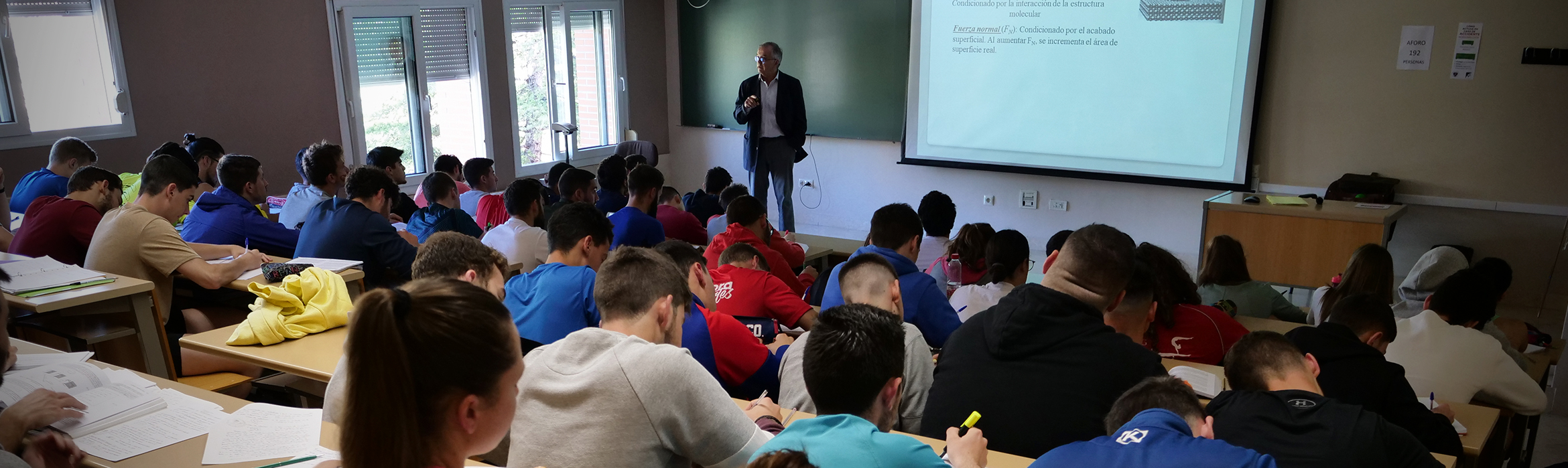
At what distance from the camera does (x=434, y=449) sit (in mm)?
1228

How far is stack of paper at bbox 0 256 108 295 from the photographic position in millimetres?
3311

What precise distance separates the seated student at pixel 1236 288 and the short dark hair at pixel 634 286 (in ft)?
8.06

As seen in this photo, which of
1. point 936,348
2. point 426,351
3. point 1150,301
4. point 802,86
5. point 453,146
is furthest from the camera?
point 802,86

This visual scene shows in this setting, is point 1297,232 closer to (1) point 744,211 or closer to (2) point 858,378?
(1) point 744,211

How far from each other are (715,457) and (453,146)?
6137mm

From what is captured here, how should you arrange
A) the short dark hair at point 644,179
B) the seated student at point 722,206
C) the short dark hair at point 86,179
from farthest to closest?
the seated student at point 722,206
the short dark hair at point 644,179
the short dark hair at point 86,179

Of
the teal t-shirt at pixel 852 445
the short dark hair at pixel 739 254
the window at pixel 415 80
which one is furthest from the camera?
the window at pixel 415 80

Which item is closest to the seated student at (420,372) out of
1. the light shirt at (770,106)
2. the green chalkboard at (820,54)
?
the light shirt at (770,106)

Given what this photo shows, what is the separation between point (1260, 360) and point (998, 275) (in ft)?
4.40

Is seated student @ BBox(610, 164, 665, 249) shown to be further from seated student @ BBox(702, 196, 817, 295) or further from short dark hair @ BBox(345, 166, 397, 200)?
short dark hair @ BBox(345, 166, 397, 200)

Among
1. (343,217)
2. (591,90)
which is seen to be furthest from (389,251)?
(591,90)

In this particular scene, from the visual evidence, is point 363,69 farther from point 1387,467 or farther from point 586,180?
point 1387,467

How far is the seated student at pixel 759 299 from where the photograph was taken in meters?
3.35

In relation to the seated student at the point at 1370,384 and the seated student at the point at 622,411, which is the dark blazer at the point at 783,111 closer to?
the seated student at the point at 1370,384
